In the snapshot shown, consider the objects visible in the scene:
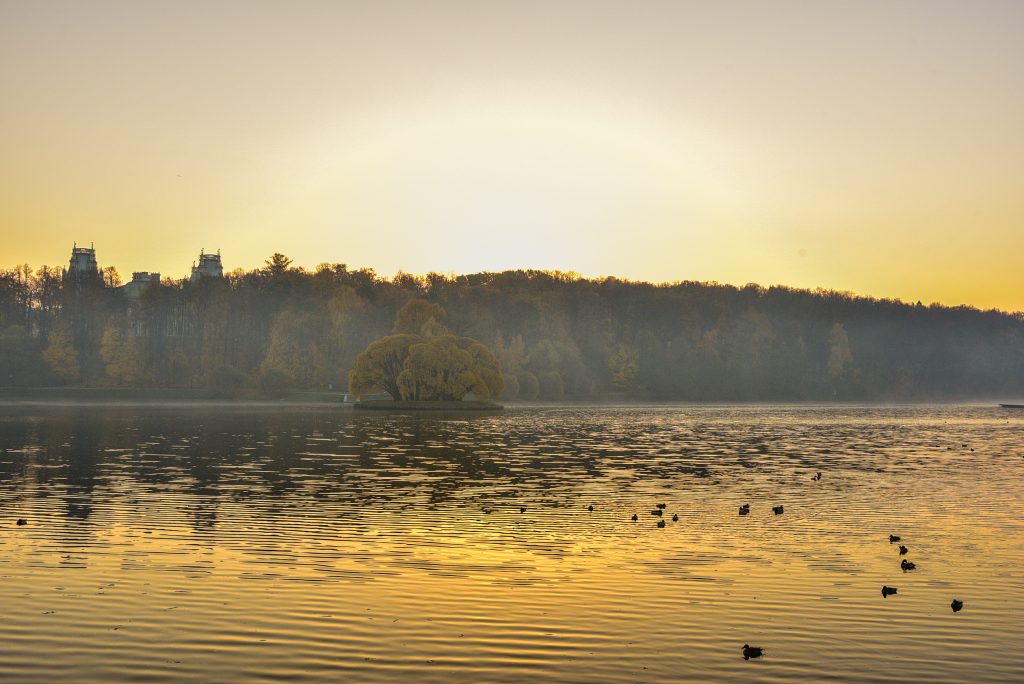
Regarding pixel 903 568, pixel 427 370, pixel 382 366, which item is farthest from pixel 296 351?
pixel 903 568

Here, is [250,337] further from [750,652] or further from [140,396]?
[750,652]

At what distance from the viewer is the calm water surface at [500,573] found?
51.7 ft

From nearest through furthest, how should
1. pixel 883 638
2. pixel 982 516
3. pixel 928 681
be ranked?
pixel 928 681 < pixel 883 638 < pixel 982 516

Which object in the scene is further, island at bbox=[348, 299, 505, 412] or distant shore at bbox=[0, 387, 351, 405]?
distant shore at bbox=[0, 387, 351, 405]

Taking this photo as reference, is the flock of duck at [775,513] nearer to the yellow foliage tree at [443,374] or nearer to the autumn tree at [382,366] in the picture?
the yellow foliage tree at [443,374]

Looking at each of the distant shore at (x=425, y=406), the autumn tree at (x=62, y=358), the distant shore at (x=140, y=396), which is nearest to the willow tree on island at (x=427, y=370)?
the distant shore at (x=425, y=406)

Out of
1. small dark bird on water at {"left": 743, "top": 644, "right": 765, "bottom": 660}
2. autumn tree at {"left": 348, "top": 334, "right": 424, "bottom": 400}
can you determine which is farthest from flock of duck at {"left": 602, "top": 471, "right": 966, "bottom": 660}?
autumn tree at {"left": 348, "top": 334, "right": 424, "bottom": 400}

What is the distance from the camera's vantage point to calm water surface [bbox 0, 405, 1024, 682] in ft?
51.7

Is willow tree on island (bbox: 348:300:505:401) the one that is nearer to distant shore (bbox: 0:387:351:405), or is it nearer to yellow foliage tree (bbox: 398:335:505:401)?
yellow foliage tree (bbox: 398:335:505:401)

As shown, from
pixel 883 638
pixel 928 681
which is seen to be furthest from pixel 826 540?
pixel 928 681

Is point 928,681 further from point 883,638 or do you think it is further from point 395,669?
point 395,669

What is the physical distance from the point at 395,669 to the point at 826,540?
16.0 m

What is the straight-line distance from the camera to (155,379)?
17200 centimetres

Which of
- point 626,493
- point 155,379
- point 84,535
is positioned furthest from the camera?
point 155,379
